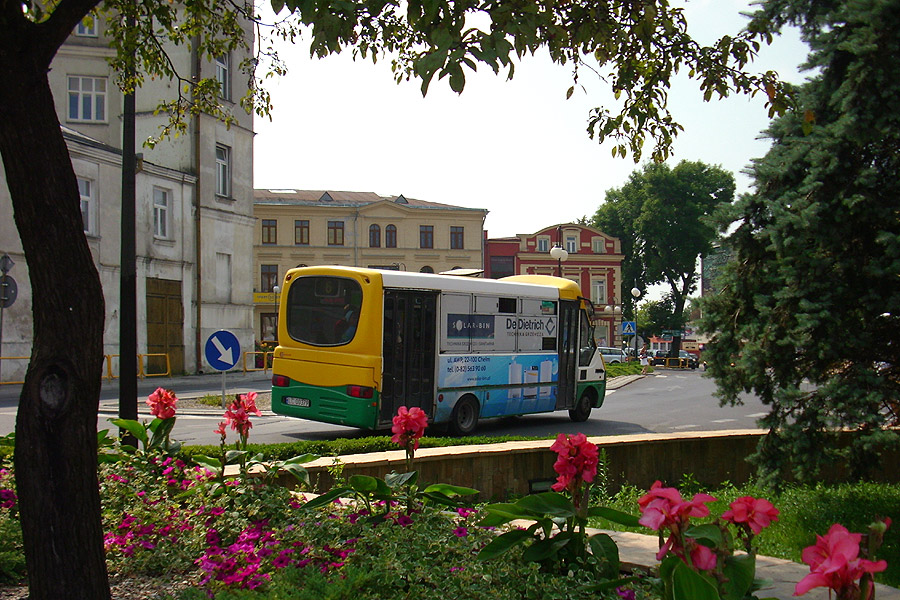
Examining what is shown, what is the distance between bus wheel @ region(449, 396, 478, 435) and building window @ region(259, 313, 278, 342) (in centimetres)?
4706

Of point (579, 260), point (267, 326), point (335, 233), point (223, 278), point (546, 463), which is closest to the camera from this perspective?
point (546, 463)

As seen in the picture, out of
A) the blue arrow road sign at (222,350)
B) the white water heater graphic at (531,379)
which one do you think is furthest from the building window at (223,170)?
the white water heater graphic at (531,379)

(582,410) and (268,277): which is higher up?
(268,277)

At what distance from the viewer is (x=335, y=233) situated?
66.7 metres

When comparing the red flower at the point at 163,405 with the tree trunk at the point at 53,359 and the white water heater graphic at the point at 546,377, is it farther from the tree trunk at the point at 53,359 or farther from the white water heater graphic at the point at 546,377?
the white water heater graphic at the point at 546,377

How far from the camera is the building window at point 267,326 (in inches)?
2448

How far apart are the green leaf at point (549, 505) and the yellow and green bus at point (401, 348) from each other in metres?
10.5

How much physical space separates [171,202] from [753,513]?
3140 centimetres

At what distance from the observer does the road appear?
49.9ft

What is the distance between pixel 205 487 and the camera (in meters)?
5.61

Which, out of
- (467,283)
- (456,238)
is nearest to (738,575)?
(467,283)

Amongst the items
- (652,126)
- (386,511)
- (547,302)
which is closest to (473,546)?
(386,511)

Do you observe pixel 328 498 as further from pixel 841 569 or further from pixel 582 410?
pixel 582 410

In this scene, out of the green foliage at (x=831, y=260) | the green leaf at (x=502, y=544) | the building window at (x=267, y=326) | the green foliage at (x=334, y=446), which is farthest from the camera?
the building window at (x=267, y=326)
